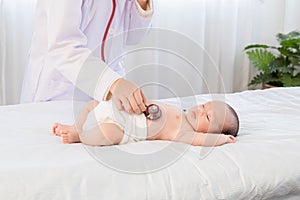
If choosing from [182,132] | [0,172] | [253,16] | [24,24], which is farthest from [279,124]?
[253,16]

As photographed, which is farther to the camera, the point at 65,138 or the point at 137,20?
the point at 137,20

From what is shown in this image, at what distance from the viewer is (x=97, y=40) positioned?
4.75ft

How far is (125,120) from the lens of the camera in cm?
119

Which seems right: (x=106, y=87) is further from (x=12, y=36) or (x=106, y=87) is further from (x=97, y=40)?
(x=12, y=36)

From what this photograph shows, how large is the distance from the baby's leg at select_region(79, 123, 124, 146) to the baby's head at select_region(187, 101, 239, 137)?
0.80 feet

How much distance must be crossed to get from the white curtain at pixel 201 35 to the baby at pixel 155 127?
3.16 ft

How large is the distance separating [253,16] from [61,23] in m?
2.05

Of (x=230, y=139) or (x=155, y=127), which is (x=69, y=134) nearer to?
(x=155, y=127)

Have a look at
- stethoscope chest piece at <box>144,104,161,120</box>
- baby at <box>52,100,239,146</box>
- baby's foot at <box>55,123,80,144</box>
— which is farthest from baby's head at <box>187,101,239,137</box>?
baby's foot at <box>55,123,80,144</box>

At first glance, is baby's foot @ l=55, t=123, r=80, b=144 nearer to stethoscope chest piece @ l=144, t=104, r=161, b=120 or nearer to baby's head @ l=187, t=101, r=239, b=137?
stethoscope chest piece @ l=144, t=104, r=161, b=120

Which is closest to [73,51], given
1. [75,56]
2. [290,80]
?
[75,56]

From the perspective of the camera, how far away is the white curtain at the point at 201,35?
7.68ft

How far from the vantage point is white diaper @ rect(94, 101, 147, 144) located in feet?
3.87

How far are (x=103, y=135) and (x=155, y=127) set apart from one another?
0.55 feet
